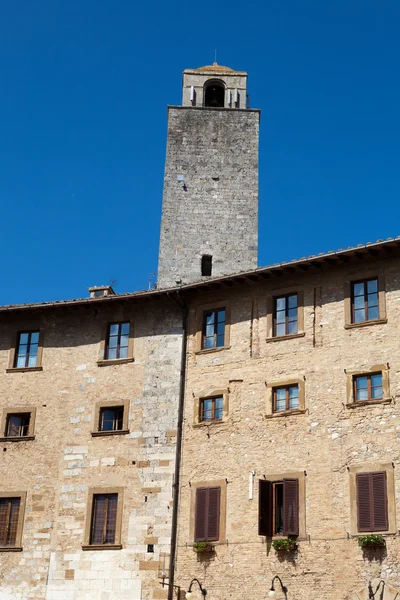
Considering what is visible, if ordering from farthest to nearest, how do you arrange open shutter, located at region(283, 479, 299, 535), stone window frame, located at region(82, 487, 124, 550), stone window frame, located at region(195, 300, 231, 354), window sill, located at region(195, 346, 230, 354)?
stone window frame, located at region(195, 300, 231, 354) < window sill, located at region(195, 346, 230, 354) < stone window frame, located at region(82, 487, 124, 550) < open shutter, located at region(283, 479, 299, 535)

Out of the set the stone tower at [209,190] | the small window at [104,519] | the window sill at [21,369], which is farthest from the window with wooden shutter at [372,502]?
the stone tower at [209,190]

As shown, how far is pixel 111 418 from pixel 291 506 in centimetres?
694

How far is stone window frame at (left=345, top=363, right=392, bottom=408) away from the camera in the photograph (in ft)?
80.8

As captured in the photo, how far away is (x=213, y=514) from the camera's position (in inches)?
1020

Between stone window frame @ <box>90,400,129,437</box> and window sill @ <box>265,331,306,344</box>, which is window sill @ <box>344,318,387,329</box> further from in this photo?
stone window frame @ <box>90,400,129,437</box>

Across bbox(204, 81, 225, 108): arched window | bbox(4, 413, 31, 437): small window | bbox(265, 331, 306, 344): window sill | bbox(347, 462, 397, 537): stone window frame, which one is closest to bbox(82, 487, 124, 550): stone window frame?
bbox(4, 413, 31, 437): small window

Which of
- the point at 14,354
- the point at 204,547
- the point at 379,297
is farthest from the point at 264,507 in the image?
the point at 14,354

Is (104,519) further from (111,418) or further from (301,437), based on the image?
(301,437)

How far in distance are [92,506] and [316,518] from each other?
23.6 ft

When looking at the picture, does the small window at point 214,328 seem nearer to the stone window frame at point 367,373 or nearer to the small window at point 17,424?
the stone window frame at point 367,373

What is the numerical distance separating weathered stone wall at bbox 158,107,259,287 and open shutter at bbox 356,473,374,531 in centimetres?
1378

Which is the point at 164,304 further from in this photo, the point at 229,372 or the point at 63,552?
the point at 63,552

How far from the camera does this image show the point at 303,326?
26.9 meters

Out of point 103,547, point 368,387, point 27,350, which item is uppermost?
point 27,350
